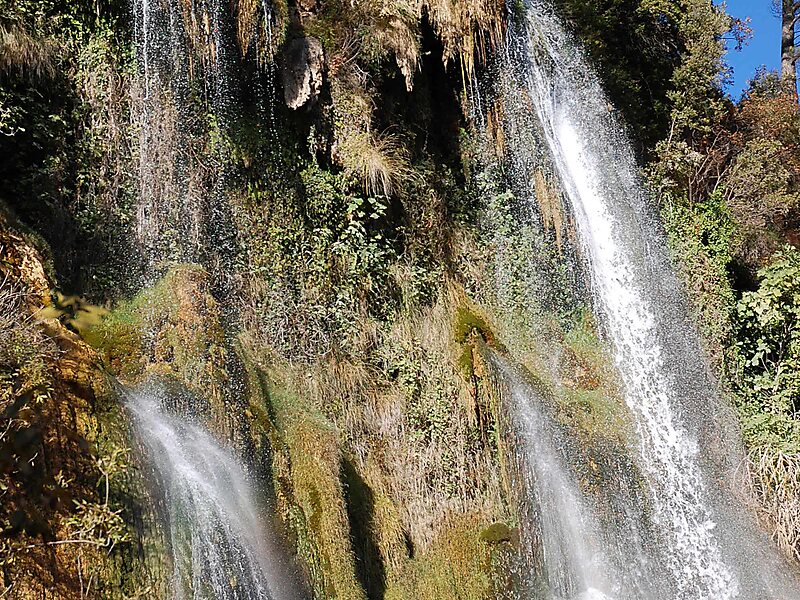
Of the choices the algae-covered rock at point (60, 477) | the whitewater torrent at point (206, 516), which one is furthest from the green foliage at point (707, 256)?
the algae-covered rock at point (60, 477)

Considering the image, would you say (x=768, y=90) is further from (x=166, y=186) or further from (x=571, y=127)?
(x=166, y=186)

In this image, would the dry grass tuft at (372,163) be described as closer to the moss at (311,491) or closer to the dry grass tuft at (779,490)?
the moss at (311,491)

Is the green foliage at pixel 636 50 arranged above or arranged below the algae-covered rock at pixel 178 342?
above

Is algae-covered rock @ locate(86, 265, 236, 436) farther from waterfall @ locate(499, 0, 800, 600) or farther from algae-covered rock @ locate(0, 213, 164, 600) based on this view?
waterfall @ locate(499, 0, 800, 600)

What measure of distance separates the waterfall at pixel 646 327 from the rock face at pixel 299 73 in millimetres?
3144

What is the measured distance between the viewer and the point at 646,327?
33.7ft

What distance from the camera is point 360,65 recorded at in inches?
346

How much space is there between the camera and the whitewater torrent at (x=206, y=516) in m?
4.58

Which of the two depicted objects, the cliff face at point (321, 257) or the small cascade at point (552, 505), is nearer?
the cliff face at point (321, 257)

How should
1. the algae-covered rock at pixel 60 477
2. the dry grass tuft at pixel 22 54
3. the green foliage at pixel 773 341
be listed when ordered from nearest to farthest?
1. the algae-covered rock at pixel 60 477
2. the dry grass tuft at pixel 22 54
3. the green foliage at pixel 773 341

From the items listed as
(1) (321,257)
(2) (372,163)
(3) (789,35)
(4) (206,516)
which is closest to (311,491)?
(4) (206,516)

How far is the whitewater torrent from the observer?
4.58 meters

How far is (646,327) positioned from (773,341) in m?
2.24

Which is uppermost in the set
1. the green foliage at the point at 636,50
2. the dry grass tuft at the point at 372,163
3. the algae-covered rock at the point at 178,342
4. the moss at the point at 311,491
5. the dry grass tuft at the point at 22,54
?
the green foliage at the point at 636,50
